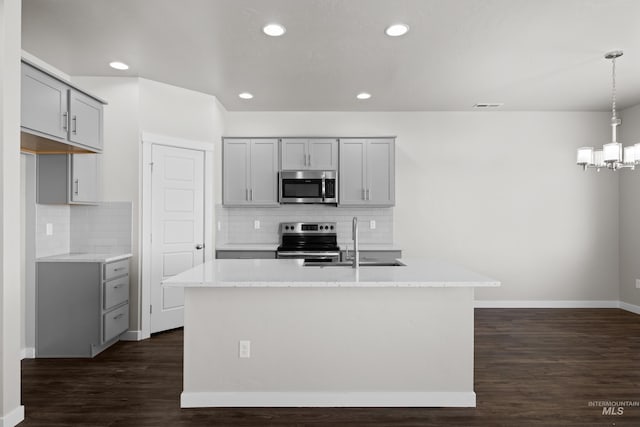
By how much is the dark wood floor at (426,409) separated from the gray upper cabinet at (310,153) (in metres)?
2.49

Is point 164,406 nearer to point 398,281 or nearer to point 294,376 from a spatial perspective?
point 294,376

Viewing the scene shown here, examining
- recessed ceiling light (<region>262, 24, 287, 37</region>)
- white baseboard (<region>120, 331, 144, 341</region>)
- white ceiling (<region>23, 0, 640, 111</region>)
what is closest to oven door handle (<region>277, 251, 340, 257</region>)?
white baseboard (<region>120, 331, 144, 341</region>)

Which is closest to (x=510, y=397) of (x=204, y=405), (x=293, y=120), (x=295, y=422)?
(x=295, y=422)

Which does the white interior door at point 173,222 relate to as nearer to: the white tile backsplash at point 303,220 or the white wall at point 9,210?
the white tile backsplash at point 303,220

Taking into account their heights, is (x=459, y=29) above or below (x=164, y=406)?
above

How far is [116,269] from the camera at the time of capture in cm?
366

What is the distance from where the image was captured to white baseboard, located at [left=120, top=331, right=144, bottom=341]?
153 inches

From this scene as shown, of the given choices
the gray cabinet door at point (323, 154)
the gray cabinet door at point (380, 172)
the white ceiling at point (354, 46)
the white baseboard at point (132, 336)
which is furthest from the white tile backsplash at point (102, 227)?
the gray cabinet door at point (380, 172)

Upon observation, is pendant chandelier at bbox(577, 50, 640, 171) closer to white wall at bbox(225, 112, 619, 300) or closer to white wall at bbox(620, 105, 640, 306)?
white wall at bbox(225, 112, 619, 300)

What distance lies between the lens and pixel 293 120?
528cm

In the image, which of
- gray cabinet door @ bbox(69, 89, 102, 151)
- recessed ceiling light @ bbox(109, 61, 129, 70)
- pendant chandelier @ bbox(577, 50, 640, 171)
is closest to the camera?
gray cabinet door @ bbox(69, 89, 102, 151)

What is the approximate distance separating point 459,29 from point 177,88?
9.86ft

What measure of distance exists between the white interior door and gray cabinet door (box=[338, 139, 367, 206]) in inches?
69.9

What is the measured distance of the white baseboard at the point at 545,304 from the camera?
17.0ft
